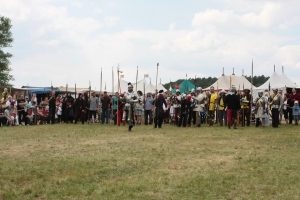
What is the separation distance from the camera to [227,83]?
122ft

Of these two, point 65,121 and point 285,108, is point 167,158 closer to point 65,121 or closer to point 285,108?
point 285,108

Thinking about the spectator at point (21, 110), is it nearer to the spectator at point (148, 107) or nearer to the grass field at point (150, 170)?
the spectator at point (148, 107)

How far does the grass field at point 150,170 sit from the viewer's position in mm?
8000

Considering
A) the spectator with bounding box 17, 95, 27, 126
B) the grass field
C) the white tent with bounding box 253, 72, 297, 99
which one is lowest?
the grass field

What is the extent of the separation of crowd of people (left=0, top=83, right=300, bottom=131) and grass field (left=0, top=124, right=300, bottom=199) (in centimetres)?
661

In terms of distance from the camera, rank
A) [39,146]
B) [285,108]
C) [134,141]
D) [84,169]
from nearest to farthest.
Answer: [84,169] < [39,146] < [134,141] < [285,108]

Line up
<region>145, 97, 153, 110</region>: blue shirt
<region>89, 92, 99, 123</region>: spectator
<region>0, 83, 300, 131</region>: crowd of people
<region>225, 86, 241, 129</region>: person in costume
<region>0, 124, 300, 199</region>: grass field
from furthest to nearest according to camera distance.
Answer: <region>89, 92, 99, 123</region>: spectator
<region>145, 97, 153, 110</region>: blue shirt
<region>0, 83, 300, 131</region>: crowd of people
<region>225, 86, 241, 129</region>: person in costume
<region>0, 124, 300, 199</region>: grass field

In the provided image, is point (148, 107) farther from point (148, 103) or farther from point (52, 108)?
point (52, 108)

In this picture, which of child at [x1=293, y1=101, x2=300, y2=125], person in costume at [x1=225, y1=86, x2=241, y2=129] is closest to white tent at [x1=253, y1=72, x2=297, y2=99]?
child at [x1=293, y1=101, x2=300, y2=125]

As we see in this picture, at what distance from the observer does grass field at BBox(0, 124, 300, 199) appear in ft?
26.2

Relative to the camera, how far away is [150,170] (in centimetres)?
1001

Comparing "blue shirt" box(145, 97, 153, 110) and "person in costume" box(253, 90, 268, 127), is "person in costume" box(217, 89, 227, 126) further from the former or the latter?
"blue shirt" box(145, 97, 153, 110)

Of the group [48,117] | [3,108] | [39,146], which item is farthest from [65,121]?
[39,146]

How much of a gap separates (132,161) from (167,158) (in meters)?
0.98
